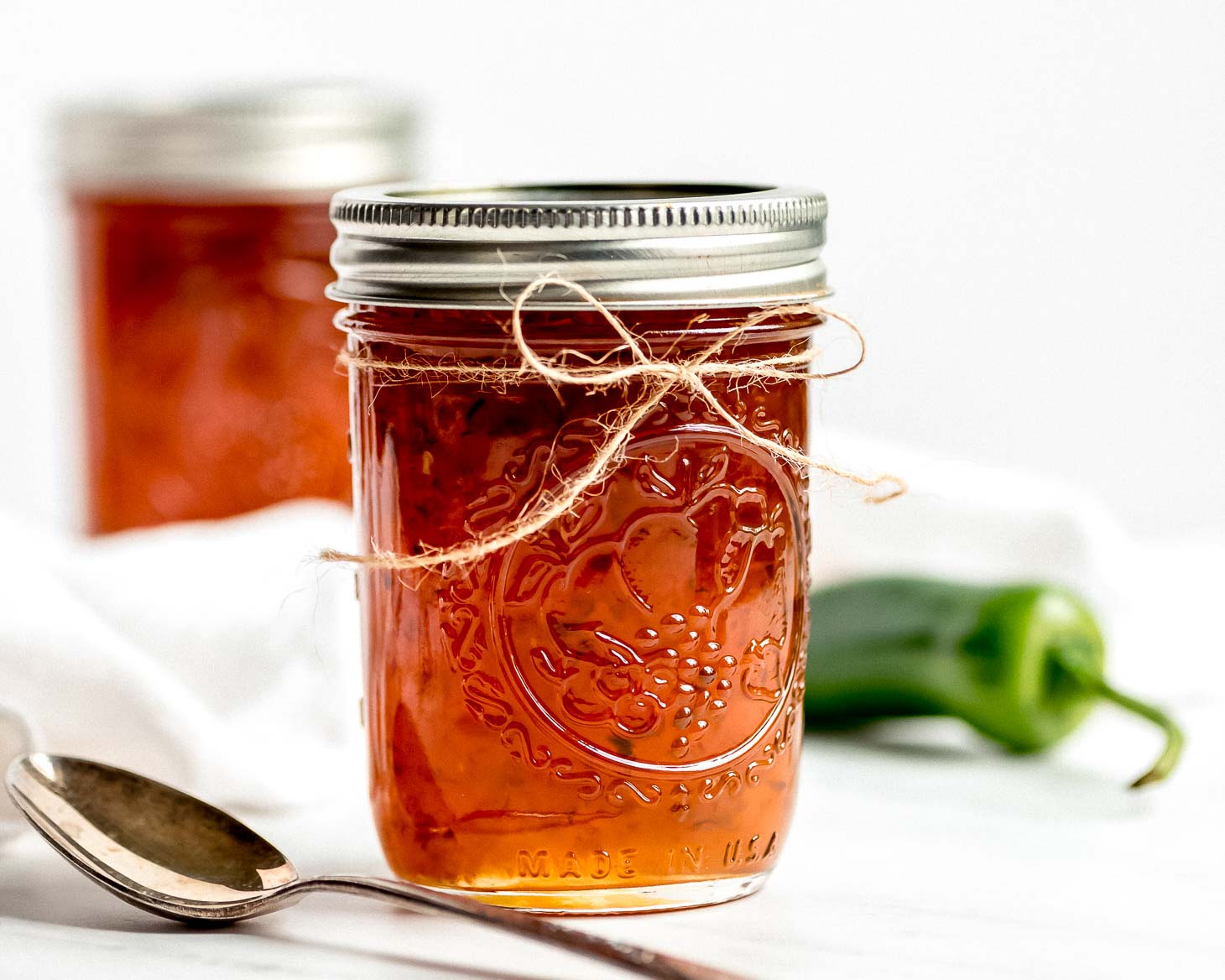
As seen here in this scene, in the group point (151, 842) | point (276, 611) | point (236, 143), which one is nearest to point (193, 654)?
point (276, 611)

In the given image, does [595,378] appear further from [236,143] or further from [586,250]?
[236,143]

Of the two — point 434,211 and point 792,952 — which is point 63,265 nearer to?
point 434,211

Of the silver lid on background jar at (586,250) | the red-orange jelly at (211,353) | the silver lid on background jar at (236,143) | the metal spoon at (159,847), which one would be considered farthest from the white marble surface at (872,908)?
the silver lid on background jar at (236,143)

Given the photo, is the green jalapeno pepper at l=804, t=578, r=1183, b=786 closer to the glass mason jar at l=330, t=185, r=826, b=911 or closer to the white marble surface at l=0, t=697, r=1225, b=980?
the white marble surface at l=0, t=697, r=1225, b=980

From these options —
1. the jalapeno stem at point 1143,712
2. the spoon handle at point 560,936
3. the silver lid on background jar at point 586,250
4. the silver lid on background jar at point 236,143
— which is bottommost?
the jalapeno stem at point 1143,712

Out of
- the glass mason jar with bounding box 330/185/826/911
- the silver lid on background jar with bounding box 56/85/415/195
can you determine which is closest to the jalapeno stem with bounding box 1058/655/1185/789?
the glass mason jar with bounding box 330/185/826/911

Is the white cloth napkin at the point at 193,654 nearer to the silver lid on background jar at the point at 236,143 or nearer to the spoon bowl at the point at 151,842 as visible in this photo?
the spoon bowl at the point at 151,842

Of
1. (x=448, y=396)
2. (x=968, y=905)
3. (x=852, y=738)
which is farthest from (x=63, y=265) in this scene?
(x=968, y=905)
